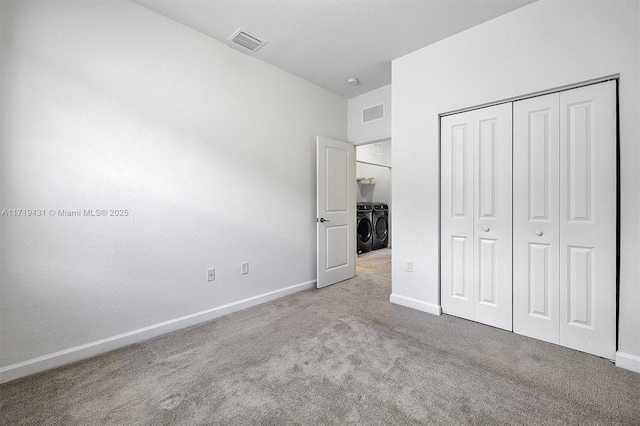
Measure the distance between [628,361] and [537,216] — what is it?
1058 mm

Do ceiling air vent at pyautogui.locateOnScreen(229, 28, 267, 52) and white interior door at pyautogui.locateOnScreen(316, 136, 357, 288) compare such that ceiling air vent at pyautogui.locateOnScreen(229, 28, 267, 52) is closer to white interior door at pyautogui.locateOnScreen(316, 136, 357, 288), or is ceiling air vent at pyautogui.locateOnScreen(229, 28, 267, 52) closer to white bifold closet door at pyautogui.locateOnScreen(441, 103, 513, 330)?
white interior door at pyautogui.locateOnScreen(316, 136, 357, 288)

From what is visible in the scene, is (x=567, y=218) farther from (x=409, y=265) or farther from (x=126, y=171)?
(x=126, y=171)

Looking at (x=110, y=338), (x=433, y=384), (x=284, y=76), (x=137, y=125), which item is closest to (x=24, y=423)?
(x=110, y=338)

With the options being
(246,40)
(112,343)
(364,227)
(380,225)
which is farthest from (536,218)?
(380,225)

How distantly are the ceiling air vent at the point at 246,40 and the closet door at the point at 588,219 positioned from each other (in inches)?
104

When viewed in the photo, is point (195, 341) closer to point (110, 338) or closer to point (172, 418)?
point (110, 338)

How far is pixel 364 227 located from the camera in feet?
20.4

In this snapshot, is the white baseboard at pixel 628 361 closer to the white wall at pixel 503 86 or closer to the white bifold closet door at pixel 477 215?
the white wall at pixel 503 86

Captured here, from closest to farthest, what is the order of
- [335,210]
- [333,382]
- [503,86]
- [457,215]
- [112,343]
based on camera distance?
[333,382]
[112,343]
[503,86]
[457,215]
[335,210]

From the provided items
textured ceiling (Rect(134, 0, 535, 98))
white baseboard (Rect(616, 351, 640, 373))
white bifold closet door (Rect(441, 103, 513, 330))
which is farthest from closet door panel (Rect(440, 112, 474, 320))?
white baseboard (Rect(616, 351, 640, 373))

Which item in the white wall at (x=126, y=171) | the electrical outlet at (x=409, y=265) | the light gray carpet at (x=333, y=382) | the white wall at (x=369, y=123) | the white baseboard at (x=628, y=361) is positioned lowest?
the light gray carpet at (x=333, y=382)

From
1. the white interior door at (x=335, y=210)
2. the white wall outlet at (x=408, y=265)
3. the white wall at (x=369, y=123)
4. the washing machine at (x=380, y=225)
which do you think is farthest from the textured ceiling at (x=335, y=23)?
the washing machine at (x=380, y=225)

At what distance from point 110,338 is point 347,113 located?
3.78 metres

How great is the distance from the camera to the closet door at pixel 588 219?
1854 mm
